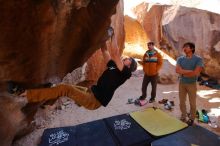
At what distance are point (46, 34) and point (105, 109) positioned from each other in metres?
3.98

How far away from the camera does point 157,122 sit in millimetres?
5312

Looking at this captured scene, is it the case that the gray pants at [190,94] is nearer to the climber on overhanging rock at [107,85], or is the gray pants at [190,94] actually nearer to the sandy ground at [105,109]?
the sandy ground at [105,109]

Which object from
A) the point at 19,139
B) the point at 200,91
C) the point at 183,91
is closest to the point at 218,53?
the point at 200,91

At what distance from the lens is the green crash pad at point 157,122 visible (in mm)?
4926

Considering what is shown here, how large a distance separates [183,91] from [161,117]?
31.2 inches

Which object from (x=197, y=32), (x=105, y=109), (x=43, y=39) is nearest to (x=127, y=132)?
(x=105, y=109)

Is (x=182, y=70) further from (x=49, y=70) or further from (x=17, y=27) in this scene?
(x=17, y=27)

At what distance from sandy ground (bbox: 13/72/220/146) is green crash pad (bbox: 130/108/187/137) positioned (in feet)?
2.76

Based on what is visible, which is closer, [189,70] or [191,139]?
[191,139]

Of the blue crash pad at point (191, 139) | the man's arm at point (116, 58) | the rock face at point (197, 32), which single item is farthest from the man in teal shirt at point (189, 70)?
the rock face at point (197, 32)

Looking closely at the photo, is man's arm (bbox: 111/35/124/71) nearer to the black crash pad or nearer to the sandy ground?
the black crash pad

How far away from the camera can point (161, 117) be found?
18.2 ft

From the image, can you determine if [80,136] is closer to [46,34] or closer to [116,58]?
[116,58]

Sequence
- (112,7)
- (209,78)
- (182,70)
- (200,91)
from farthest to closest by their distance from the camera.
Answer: (209,78) → (200,91) → (182,70) → (112,7)
